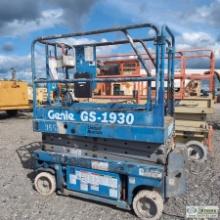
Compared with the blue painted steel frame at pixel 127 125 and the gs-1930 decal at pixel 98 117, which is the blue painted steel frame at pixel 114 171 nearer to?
the blue painted steel frame at pixel 127 125

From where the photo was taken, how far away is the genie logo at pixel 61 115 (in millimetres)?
4648

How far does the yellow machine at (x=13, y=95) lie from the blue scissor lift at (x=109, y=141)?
9.91m

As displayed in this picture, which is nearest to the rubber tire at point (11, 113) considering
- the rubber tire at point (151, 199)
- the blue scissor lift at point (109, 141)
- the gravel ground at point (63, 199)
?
the gravel ground at point (63, 199)

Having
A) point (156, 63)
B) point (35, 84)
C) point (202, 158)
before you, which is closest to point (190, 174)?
point (202, 158)

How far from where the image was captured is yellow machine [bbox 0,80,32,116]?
14461mm

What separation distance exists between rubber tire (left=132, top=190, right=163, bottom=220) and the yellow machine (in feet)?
37.6

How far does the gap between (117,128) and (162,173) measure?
832 mm

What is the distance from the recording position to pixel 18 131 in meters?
11.3

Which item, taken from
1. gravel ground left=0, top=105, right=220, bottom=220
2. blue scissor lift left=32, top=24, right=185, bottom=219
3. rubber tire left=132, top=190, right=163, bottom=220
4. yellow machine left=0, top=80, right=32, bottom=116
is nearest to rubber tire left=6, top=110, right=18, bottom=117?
yellow machine left=0, top=80, right=32, bottom=116

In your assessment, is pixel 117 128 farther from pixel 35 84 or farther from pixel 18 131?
pixel 18 131

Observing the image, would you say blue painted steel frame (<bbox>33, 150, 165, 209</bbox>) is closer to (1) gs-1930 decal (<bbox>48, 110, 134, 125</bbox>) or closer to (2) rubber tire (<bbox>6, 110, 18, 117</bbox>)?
(1) gs-1930 decal (<bbox>48, 110, 134, 125</bbox>)

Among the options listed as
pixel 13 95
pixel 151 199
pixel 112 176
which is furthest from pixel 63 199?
pixel 13 95

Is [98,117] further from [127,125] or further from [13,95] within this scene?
[13,95]

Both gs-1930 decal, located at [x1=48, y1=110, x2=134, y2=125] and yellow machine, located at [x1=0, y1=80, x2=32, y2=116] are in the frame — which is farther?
yellow machine, located at [x1=0, y1=80, x2=32, y2=116]
